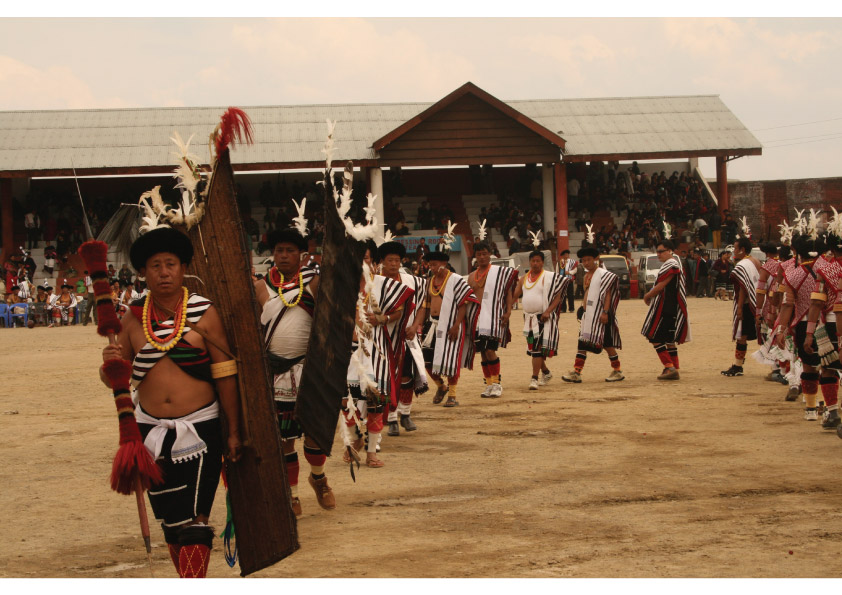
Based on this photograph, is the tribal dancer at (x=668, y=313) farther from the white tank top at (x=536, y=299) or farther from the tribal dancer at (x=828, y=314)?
the tribal dancer at (x=828, y=314)

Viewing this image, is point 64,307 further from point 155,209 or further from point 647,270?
point 155,209

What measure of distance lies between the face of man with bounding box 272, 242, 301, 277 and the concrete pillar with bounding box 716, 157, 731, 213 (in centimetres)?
3292

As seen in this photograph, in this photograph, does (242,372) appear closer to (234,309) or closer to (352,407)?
(234,309)

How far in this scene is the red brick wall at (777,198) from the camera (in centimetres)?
4622

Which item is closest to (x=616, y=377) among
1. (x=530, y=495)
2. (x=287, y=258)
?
(x=530, y=495)

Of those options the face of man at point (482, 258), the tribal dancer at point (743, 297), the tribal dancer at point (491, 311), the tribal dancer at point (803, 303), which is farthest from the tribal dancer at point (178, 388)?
the tribal dancer at point (743, 297)

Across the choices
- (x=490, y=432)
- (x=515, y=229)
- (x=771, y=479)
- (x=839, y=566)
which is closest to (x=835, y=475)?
(x=771, y=479)

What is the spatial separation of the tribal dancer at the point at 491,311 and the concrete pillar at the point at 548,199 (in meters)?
24.4

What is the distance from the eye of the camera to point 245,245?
5137 mm

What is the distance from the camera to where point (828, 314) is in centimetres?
891

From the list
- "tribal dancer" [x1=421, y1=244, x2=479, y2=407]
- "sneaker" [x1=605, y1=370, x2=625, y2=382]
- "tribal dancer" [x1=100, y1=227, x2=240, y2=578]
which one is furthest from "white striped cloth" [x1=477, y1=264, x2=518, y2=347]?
"tribal dancer" [x1=100, y1=227, x2=240, y2=578]

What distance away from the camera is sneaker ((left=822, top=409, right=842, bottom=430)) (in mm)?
9316

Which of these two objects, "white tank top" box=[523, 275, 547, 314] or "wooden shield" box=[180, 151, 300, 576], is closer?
"wooden shield" box=[180, 151, 300, 576]

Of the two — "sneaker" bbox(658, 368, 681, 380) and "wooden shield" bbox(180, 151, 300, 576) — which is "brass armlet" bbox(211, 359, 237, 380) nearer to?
"wooden shield" bbox(180, 151, 300, 576)
